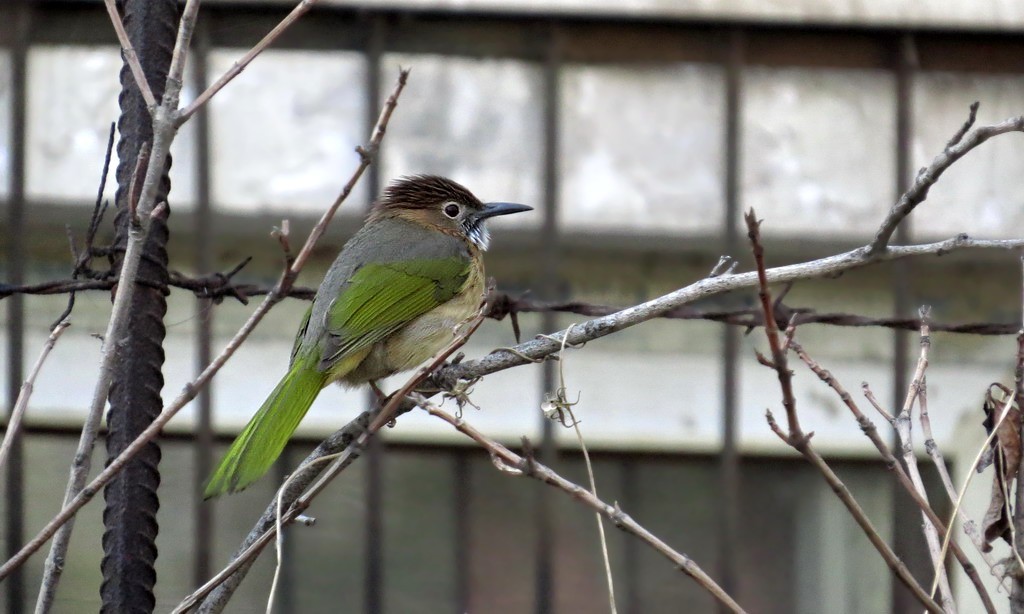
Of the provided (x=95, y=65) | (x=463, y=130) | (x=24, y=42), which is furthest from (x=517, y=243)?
(x=24, y=42)

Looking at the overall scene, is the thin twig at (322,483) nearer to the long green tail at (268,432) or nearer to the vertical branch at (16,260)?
the long green tail at (268,432)

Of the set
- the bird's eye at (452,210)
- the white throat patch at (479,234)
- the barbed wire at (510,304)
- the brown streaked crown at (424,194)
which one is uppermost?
the brown streaked crown at (424,194)

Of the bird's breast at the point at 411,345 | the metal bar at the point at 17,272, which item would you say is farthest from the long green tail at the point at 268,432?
the metal bar at the point at 17,272

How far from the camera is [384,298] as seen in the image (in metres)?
3.77

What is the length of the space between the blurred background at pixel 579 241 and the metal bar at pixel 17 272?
2 cm

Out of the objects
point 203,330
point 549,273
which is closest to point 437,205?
point 549,273

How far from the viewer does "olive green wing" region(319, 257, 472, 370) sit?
348 centimetres

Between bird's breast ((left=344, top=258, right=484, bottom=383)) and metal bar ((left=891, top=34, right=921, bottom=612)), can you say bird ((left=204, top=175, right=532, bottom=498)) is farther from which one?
metal bar ((left=891, top=34, right=921, bottom=612))

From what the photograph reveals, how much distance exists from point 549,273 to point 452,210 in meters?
0.90

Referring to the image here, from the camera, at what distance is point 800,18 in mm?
5547

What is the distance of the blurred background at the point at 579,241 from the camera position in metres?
5.50

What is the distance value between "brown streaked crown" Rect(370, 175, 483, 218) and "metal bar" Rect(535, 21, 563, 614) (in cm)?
90

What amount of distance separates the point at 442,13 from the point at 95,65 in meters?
1.68

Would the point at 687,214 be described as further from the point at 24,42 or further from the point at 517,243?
the point at 24,42
